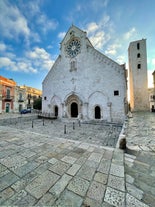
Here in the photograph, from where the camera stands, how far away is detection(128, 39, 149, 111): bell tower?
2327 cm

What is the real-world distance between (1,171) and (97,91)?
38.4 feet

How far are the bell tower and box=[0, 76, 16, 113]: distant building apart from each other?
96.6ft

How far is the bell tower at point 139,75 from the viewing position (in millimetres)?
23266

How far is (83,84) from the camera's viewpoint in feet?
45.1

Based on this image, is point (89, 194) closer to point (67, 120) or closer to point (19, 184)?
point (19, 184)

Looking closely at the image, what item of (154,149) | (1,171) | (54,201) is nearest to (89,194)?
(54,201)

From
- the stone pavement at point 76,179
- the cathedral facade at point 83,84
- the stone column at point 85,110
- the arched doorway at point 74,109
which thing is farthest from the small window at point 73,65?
the stone pavement at point 76,179

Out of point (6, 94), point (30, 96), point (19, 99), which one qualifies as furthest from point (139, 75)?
point (30, 96)

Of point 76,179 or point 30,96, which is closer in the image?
point 76,179

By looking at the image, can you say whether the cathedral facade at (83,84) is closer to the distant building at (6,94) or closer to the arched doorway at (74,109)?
the arched doorway at (74,109)

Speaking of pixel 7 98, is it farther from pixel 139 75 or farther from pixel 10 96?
pixel 139 75

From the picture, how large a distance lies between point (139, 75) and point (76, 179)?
27.4m

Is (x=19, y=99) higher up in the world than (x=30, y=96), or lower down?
lower down

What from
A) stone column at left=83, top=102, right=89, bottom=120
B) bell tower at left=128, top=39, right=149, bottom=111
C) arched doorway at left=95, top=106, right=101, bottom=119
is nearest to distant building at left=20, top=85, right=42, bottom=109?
stone column at left=83, top=102, right=89, bottom=120
